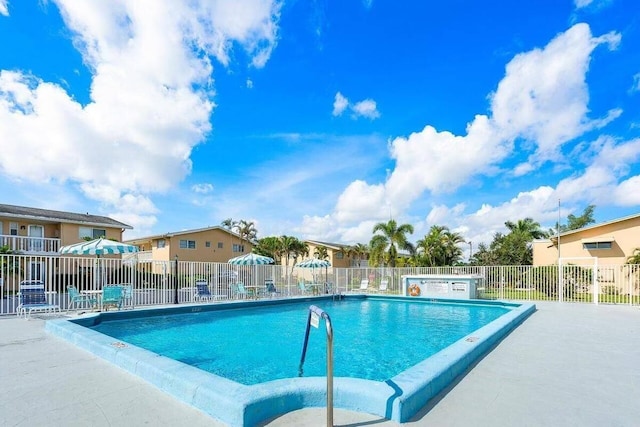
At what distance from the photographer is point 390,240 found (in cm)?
3011

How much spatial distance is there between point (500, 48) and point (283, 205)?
49.2 feet

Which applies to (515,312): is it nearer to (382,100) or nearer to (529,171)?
(382,100)

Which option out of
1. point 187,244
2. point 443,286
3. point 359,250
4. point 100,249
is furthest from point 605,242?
point 187,244

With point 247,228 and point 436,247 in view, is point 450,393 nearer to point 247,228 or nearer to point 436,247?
point 436,247

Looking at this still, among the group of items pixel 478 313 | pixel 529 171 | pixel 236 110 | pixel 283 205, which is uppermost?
pixel 236 110

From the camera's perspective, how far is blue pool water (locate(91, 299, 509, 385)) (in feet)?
21.7

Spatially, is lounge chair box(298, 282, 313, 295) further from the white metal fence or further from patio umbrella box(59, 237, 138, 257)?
patio umbrella box(59, 237, 138, 257)

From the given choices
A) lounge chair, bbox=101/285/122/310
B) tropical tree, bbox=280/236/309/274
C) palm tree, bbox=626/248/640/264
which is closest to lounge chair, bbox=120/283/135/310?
lounge chair, bbox=101/285/122/310

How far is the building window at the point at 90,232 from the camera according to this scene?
86.7 ft

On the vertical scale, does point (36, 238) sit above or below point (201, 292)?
above

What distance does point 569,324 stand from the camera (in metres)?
9.80

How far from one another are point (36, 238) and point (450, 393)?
90.5 feet

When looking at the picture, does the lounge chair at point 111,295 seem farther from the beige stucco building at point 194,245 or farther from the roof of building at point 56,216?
the beige stucco building at point 194,245

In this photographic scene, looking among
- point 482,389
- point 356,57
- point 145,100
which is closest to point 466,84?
point 356,57
